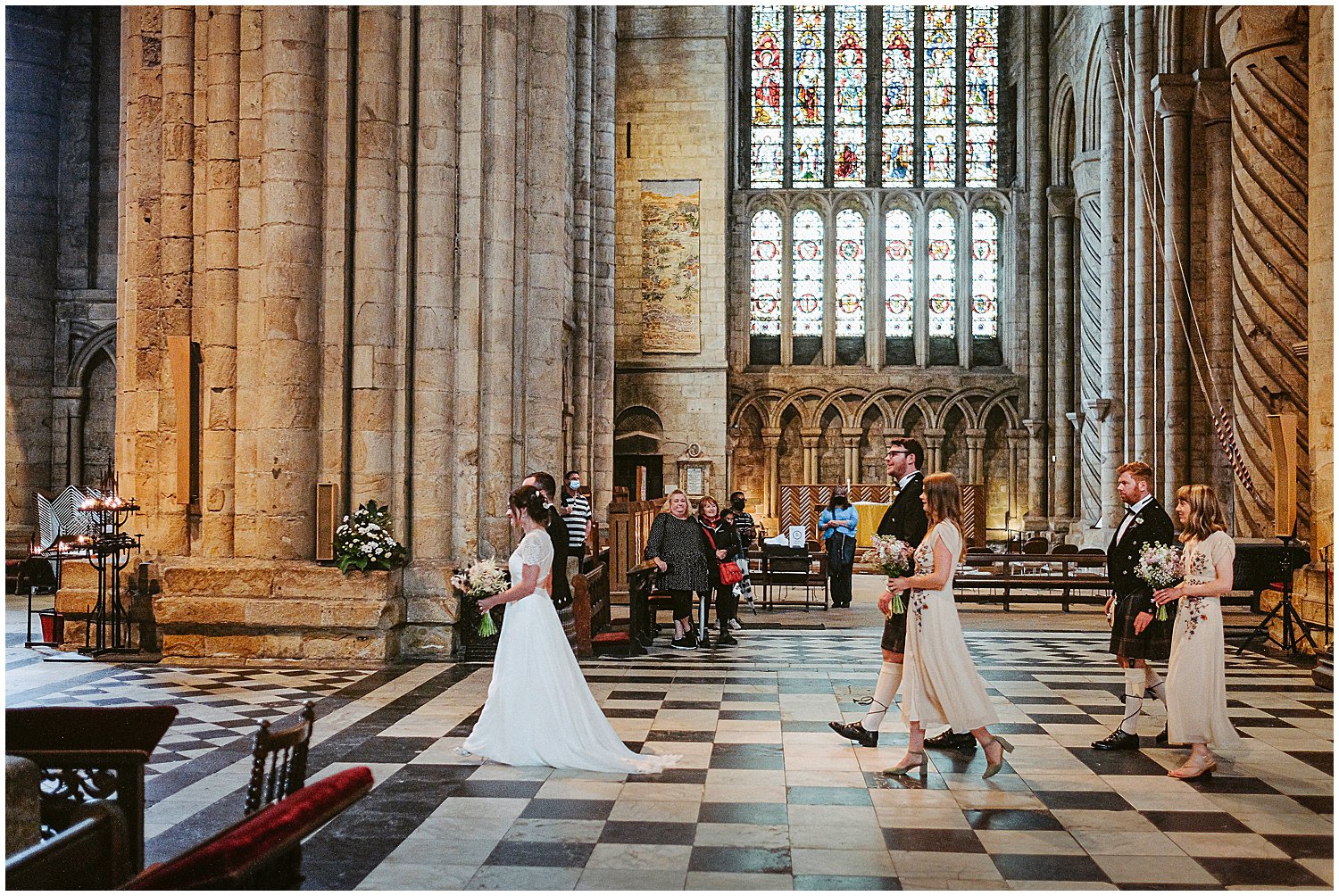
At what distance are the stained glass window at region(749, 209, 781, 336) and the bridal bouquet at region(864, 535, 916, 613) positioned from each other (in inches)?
1064

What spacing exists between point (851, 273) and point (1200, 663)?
92.0 ft

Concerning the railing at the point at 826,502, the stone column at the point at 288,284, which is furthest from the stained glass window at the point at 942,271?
the stone column at the point at 288,284

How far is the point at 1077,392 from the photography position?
100 feet

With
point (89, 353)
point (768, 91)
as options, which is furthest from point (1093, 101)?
point (89, 353)

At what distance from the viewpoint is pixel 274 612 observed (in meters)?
10.5

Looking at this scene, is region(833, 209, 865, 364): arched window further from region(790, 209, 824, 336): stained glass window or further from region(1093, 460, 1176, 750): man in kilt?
region(1093, 460, 1176, 750): man in kilt

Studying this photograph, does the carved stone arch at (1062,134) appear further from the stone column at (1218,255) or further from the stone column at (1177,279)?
the stone column at (1218,255)

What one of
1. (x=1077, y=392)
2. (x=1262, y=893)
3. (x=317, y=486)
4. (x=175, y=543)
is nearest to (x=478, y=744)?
(x=1262, y=893)

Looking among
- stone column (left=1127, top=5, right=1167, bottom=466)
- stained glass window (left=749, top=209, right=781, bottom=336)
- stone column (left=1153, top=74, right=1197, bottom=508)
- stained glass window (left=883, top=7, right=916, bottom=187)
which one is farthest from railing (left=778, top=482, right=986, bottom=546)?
stone column (left=1153, top=74, right=1197, bottom=508)

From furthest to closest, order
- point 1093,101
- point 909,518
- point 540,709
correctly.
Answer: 1. point 1093,101
2. point 909,518
3. point 540,709

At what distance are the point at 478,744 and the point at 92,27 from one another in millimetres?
19492

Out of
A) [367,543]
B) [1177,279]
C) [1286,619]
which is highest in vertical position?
[1177,279]

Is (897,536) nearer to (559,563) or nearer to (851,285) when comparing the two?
(559,563)

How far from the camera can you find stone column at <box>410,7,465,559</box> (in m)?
11.4
